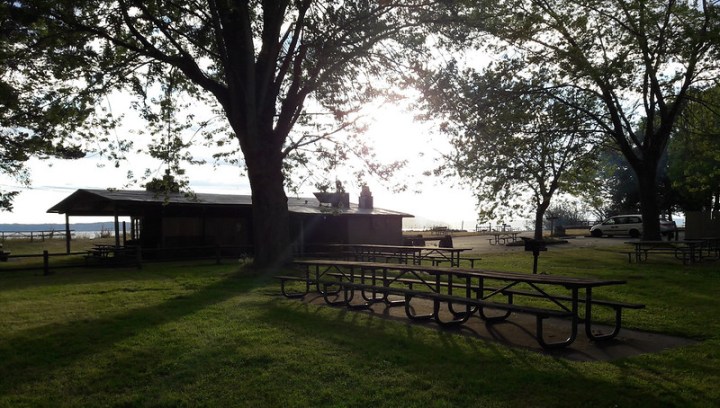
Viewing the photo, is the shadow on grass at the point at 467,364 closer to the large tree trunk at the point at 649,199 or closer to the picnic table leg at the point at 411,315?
the picnic table leg at the point at 411,315

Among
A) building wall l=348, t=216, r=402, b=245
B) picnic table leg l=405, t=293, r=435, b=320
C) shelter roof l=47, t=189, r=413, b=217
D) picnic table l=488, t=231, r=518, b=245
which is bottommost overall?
picnic table l=488, t=231, r=518, b=245

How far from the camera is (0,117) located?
13.9 m

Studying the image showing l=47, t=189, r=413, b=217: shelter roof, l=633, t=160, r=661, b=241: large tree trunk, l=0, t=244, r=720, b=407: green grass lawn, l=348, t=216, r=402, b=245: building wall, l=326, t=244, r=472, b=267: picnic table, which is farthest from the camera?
l=348, t=216, r=402, b=245: building wall

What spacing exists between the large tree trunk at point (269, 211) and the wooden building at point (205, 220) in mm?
4615

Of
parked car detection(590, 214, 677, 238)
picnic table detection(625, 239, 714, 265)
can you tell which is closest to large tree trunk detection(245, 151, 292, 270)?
picnic table detection(625, 239, 714, 265)

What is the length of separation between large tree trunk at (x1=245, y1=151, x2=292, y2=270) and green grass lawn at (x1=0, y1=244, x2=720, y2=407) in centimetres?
624

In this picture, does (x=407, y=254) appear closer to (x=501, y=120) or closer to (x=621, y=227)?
(x=501, y=120)

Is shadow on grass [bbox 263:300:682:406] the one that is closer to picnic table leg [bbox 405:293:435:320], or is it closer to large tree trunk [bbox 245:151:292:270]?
picnic table leg [bbox 405:293:435:320]

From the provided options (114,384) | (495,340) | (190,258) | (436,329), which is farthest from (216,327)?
(190,258)

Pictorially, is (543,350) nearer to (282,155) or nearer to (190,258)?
(282,155)

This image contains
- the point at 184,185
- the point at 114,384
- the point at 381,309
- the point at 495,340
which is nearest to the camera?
the point at 114,384

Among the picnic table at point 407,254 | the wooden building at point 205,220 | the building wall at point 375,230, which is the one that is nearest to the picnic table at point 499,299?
the picnic table at point 407,254

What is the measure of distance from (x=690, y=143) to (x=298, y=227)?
65.2 ft

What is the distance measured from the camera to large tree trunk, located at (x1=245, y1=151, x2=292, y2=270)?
52.4 ft
